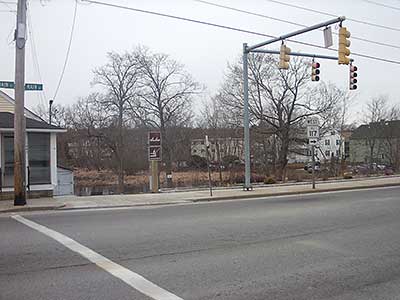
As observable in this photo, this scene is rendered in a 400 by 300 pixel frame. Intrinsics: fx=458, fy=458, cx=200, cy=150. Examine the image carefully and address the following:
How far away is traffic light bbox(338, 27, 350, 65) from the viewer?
53.8 feet

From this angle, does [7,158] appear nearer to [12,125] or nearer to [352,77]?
[12,125]

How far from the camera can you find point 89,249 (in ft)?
27.0

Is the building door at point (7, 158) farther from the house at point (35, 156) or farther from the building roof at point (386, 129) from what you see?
the building roof at point (386, 129)

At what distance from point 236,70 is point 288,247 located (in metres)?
30.9

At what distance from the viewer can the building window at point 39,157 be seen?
19.2m

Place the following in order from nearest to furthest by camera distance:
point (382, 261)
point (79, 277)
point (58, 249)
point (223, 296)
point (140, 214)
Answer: point (223, 296) → point (79, 277) → point (382, 261) → point (58, 249) → point (140, 214)

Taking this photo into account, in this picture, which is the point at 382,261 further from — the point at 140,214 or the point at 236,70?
the point at 236,70

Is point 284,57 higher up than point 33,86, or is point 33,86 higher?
point 284,57

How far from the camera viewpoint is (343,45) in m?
16.5

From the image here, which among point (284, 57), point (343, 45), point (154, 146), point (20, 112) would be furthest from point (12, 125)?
point (343, 45)

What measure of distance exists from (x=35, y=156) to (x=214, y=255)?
13743mm

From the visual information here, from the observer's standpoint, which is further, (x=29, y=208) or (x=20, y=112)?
(x=20, y=112)

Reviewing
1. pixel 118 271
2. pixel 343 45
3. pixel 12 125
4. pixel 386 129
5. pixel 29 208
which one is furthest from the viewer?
pixel 386 129

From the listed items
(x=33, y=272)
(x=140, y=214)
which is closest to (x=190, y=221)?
(x=140, y=214)
